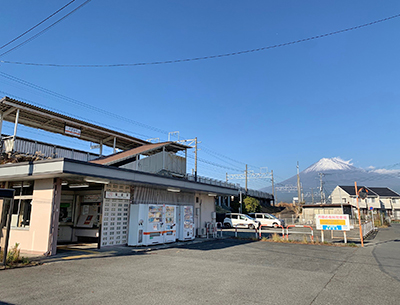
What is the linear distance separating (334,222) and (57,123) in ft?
62.2

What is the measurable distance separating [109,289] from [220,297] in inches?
99.7

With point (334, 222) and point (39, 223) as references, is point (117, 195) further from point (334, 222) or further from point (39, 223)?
point (334, 222)

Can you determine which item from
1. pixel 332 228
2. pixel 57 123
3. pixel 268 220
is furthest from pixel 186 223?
pixel 268 220

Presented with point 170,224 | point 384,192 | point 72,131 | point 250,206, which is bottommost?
point 170,224

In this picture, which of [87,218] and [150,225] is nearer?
[150,225]

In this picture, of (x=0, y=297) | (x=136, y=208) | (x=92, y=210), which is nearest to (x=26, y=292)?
(x=0, y=297)

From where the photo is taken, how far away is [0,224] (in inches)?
367

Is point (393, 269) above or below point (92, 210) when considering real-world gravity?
below

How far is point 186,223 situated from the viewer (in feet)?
55.7

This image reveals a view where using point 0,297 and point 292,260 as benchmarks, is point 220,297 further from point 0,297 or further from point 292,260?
point 292,260

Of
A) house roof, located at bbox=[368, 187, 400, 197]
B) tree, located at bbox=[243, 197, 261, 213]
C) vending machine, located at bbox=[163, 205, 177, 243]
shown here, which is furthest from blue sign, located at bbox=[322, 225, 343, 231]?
house roof, located at bbox=[368, 187, 400, 197]

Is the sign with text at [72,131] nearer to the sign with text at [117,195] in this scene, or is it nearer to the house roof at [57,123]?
the house roof at [57,123]

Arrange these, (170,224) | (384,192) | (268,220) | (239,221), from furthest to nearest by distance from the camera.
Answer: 1. (384,192)
2. (268,220)
3. (239,221)
4. (170,224)

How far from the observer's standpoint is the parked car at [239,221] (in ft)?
96.9
